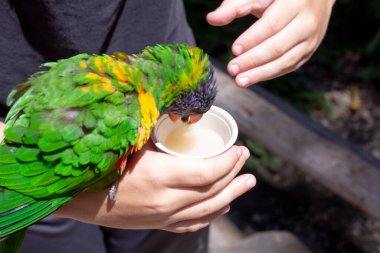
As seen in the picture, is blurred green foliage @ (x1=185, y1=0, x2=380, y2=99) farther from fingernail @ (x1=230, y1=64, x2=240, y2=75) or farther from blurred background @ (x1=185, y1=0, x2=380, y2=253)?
fingernail @ (x1=230, y1=64, x2=240, y2=75)

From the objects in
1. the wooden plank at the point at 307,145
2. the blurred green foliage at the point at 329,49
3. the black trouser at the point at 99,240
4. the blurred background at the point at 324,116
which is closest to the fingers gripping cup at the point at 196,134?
the black trouser at the point at 99,240

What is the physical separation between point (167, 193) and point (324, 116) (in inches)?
→ 67.6

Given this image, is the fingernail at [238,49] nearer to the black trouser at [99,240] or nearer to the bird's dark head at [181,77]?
the bird's dark head at [181,77]

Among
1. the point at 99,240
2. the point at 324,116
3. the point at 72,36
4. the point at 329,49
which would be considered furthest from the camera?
the point at 329,49

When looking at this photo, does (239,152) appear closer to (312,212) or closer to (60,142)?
(60,142)

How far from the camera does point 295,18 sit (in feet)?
3.23

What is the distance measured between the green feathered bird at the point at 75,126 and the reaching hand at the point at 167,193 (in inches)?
1.3

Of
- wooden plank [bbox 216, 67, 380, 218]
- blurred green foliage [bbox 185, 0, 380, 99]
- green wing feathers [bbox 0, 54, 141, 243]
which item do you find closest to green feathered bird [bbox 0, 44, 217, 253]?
green wing feathers [bbox 0, 54, 141, 243]

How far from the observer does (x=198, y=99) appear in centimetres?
97

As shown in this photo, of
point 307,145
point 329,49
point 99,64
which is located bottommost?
point 329,49

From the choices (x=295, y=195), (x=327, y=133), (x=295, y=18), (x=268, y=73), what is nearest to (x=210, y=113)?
(x=268, y=73)

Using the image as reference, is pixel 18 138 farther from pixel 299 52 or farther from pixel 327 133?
pixel 327 133

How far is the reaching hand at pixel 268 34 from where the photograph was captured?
97cm

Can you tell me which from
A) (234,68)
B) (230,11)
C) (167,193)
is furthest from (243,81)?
(167,193)
